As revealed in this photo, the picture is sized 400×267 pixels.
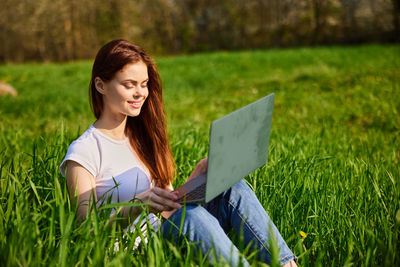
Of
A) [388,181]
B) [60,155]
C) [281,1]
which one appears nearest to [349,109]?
[388,181]

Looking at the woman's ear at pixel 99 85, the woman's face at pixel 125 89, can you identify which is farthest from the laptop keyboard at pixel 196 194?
the woman's ear at pixel 99 85

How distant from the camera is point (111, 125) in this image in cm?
172

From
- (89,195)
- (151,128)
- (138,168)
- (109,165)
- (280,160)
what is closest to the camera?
(89,195)

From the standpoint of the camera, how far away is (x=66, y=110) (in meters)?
5.32

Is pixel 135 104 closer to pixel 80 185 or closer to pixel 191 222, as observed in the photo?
pixel 80 185

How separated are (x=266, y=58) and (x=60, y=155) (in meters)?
7.79

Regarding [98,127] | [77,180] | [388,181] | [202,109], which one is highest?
[98,127]

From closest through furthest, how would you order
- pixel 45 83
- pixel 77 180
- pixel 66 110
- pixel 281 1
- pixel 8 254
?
pixel 8 254
pixel 77 180
pixel 66 110
pixel 45 83
pixel 281 1

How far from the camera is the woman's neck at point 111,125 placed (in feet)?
5.57

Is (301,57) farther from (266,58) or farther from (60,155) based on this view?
(60,155)

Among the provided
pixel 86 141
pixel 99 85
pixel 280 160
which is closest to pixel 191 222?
pixel 86 141

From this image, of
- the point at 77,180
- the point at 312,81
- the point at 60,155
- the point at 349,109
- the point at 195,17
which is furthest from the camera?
the point at 195,17

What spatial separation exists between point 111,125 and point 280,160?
115 cm

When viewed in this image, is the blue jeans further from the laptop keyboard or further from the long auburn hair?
the long auburn hair
